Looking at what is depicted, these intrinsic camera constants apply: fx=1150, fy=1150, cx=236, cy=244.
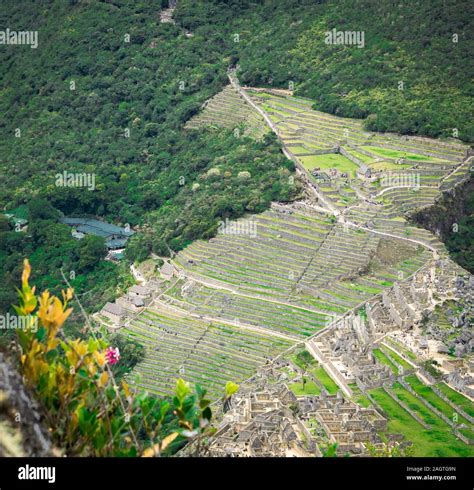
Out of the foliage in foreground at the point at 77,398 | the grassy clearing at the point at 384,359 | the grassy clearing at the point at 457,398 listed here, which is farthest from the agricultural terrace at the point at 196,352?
the foliage in foreground at the point at 77,398

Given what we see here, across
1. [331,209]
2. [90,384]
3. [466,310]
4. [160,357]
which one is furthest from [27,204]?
[90,384]

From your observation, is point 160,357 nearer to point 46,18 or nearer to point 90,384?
point 90,384

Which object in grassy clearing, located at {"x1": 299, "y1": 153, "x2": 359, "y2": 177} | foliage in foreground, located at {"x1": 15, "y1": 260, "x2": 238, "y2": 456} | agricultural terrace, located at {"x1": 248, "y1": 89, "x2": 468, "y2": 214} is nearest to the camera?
foliage in foreground, located at {"x1": 15, "y1": 260, "x2": 238, "y2": 456}

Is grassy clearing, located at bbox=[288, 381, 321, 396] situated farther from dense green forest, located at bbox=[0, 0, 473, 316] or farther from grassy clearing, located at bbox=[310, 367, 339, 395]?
dense green forest, located at bbox=[0, 0, 473, 316]

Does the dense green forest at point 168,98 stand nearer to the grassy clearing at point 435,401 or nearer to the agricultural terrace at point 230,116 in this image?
the agricultural terrace at point 230,116

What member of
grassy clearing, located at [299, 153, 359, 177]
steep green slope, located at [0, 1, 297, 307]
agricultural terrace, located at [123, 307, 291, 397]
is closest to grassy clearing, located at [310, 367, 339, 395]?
agricultural terrace, located at [123, 307, 291, 397]

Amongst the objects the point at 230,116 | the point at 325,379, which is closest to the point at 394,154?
the point at 230,116

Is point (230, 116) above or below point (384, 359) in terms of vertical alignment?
above

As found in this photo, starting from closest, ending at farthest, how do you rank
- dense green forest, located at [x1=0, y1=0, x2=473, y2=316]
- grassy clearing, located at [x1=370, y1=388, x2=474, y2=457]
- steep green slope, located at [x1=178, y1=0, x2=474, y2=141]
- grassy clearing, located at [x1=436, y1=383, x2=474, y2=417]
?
1. grassy clearing, located at [x1=370, y1=388, x2=474, y2=457]
2. grassy clearing, located at [x1=436, y1=383, x2=474, y2=417]
3. dense green forest, located at [x1=0, y1=0, x2=473, y2=316]
4. steep green slope, located at [x1=178, y1=0, x2=474, y2=141]

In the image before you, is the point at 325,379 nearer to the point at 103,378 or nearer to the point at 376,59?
the point at 103,378
